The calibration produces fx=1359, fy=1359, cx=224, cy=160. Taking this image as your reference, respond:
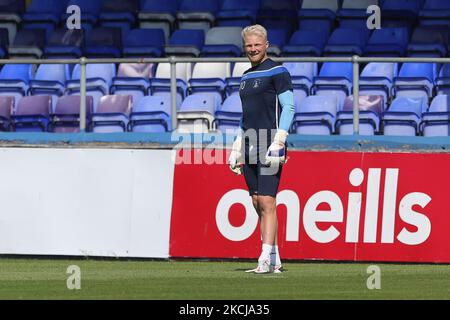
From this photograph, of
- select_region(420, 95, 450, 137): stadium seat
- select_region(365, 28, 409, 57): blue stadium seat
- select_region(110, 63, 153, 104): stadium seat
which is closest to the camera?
select_region(420, 95, 450, 137): stadium seat

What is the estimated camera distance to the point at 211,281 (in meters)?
11.7

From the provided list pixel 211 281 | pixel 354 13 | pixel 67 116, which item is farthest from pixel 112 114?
pixel 211 281

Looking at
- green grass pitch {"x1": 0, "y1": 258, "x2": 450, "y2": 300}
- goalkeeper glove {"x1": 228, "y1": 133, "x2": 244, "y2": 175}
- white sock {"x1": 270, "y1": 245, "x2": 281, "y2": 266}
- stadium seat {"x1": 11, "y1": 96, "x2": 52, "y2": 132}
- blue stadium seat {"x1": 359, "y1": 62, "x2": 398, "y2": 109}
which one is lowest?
green grass pitch {"x1": 0, "y1": 258, "x2": 450, "y2": 300}

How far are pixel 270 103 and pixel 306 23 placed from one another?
8.61 meters

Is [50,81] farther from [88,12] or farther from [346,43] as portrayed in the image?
[346,43]

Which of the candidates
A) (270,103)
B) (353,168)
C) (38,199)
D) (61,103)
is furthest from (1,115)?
(270,103)

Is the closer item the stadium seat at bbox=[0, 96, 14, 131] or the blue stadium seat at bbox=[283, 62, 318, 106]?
the stadium seat at bbox=[0, 96, 14, 131]

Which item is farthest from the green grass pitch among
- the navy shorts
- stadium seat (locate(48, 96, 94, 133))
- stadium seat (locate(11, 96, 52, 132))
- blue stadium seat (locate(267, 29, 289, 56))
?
blue stadium seat (locate(267, 29, 289, 56))

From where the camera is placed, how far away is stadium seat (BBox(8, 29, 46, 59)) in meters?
20.7

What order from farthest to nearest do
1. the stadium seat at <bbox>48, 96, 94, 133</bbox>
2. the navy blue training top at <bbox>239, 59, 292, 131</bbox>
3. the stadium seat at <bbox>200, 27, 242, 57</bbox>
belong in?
the stadium seat at <bbox>200, 27, 242, 57</bbox> → the stadium seat at <bbox>48, 96, 94, 133</bbox> → the navy blue training top at <bbox>239, 59, 292, 131</bbox>

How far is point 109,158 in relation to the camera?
49.3 feet

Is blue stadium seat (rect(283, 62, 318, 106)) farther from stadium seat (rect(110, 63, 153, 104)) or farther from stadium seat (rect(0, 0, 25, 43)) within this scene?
stadium seat (rect(0, 0, 25, 43))

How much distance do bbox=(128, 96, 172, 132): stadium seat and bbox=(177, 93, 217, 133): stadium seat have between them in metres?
0.22

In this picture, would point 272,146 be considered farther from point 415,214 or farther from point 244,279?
point 415,214
